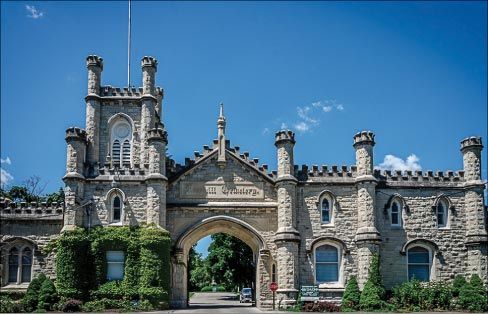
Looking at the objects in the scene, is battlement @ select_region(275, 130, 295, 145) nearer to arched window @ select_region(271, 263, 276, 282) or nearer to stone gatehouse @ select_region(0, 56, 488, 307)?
stone gatehouse @ select_region(0, 56, 488, 307)

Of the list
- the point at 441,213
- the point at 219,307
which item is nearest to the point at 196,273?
the point at 219,307

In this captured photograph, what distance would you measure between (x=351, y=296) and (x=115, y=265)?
12436 mm

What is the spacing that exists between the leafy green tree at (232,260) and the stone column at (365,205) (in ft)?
53.6

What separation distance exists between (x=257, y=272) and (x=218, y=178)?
557cm

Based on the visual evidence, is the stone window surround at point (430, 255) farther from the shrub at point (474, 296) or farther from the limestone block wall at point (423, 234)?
the shrub at point (474, 296)

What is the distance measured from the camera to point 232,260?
50.2 meters

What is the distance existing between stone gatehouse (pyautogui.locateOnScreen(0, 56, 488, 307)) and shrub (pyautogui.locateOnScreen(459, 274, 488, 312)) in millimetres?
723

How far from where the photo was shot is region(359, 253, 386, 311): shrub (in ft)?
107

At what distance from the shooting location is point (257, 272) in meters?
35.2

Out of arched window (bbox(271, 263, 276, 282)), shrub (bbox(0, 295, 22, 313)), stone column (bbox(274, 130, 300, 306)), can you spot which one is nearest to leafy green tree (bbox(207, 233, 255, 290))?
arched window (bbox(271, 263, 276, 282))

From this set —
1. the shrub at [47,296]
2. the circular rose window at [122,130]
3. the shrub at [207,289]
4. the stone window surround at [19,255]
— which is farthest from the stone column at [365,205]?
the shrub at [207,289]

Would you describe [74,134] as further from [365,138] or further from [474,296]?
[474,296]

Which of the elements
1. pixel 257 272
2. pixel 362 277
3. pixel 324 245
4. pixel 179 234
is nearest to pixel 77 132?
pixel 179 234

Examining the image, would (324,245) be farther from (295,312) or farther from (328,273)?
(295,312)
